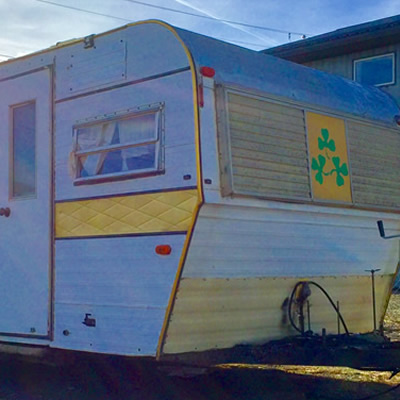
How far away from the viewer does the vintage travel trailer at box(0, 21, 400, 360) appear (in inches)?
200

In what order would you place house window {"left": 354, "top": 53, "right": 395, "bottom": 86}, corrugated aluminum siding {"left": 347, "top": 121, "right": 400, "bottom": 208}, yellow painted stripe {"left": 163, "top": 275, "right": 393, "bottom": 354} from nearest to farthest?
1. yellow painted stripe {"left": 163, "top": 275, "right": 393, "bottom": 354}
2. corrugated aluminum siding {"left": 347, "top": 121, "right": 400, "bottom": 208}
3. house window {"left": 354, "top": 53, "right": 395, "bottom": 86}

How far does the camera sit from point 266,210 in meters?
5.40

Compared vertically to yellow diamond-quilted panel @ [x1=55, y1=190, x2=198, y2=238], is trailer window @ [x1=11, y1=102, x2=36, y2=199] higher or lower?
higher

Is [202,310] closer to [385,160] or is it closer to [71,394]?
[71,394]

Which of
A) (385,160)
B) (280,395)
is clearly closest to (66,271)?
(280,395)

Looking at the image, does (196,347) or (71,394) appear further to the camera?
(71,394)

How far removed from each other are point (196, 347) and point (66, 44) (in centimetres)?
286

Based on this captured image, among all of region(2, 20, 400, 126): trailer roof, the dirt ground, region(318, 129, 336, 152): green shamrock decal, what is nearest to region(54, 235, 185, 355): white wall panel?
the dirt ground

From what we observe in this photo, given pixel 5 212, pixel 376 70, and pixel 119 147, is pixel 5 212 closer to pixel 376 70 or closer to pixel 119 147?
pixel 119 147

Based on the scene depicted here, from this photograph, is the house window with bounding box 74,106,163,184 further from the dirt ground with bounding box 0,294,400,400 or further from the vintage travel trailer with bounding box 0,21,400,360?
the dirt ground with bounding box 0,294,400,400

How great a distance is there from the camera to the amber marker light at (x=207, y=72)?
16.5ft

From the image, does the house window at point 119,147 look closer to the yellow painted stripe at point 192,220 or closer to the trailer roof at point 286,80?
the yellow painted stripe at point 192,220

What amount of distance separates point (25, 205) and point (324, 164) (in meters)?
2.68

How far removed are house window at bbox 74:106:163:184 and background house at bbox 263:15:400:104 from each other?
470 inches
